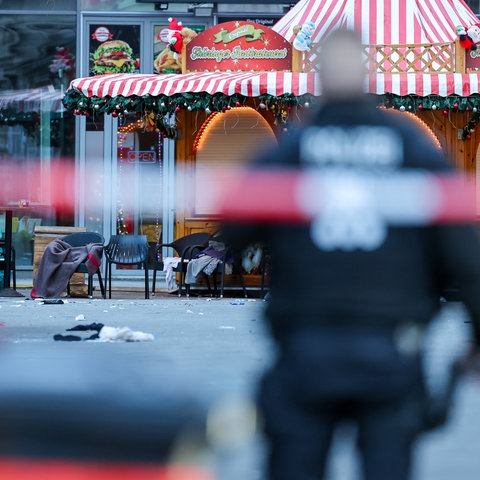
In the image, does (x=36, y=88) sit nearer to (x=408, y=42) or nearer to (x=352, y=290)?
(x=408, y=42)

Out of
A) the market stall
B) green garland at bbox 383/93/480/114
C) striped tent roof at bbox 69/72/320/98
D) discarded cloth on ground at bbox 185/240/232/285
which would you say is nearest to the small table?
the market stall

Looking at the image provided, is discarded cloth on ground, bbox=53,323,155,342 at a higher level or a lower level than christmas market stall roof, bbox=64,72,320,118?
lower

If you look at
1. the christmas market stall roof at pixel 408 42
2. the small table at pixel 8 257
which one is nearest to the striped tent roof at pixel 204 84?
the christmas market stall roof at pixel 408 42

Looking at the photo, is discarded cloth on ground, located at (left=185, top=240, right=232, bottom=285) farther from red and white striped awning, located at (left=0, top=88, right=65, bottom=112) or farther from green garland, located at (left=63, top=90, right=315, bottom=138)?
red and white striped awning, located at (left=0, top=88, right=65, bottom=112)

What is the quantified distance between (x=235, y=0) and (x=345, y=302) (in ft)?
54.3

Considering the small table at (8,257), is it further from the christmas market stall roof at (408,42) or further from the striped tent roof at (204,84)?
the christmas market stall roof at (408,42)

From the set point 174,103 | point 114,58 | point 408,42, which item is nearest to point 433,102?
point 408,42

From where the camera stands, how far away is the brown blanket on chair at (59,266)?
52.2 feet

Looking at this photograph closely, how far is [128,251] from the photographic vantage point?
54.3 feet

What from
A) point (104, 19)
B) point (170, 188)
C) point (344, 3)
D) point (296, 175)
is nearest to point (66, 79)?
point (104, 19)

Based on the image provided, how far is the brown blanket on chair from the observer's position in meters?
15.9

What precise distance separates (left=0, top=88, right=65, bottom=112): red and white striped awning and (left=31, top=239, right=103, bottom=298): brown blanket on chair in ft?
13.9

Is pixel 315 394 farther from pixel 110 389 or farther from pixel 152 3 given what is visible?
pixel 152 3

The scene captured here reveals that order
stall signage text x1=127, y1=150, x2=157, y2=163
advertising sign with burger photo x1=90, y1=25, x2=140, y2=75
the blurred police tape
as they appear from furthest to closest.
Answer: advertising sign with burger photo x1=90, y1=25, x2=140, y2=75
stall signage text x1=127, y1=150, x2=157, y2=163
the blurred police tape
